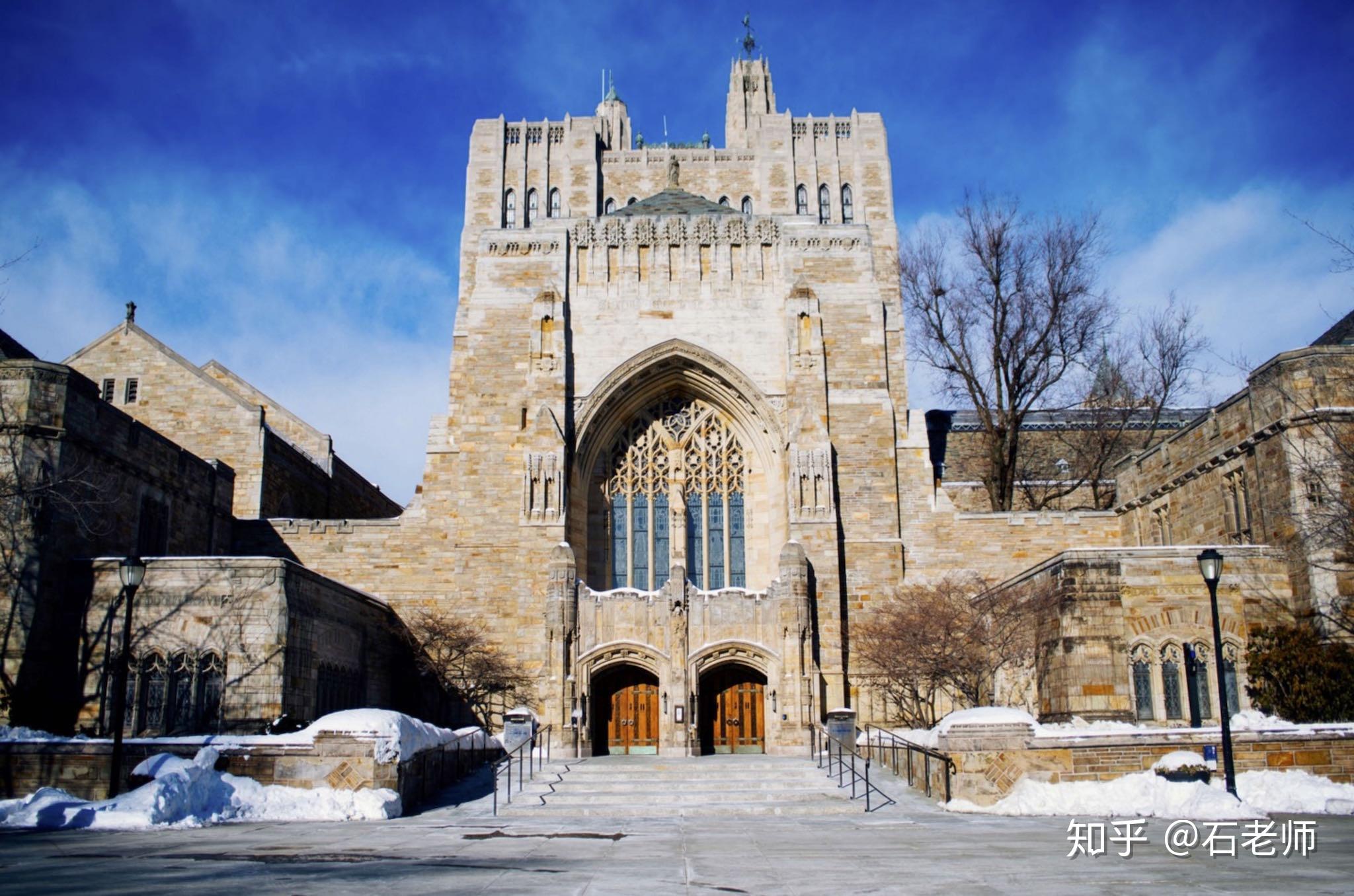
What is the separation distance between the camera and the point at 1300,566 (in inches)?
789

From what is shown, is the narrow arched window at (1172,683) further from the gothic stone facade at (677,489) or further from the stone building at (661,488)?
the gothic stone facade at (677,489)

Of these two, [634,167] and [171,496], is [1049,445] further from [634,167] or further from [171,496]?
[171,496]

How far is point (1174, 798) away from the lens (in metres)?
13.6

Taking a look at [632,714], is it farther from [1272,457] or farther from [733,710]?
[1272,457]

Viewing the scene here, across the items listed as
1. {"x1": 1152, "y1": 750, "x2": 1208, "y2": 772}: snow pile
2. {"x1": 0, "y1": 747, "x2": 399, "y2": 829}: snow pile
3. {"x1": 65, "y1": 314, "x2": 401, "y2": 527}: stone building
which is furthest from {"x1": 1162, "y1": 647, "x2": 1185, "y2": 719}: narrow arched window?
{"x1": 65, "y1": 314, "x2": 401, "y2": 527}: stone building

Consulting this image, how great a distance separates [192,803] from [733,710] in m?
13.9

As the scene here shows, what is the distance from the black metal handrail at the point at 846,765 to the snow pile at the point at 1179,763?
3662 mm

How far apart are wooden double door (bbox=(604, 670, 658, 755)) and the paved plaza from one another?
11.1 metres

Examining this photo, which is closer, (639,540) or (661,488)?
(639,540)

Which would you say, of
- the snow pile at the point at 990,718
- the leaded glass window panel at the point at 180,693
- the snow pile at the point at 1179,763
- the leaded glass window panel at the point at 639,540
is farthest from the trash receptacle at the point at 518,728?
the snow pile at the point at 1179,763

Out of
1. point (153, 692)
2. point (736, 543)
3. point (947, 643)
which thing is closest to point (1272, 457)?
point (947, 643)

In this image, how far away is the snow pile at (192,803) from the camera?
42.3 feet

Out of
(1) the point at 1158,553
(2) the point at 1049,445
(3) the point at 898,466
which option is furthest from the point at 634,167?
(1) the point at 1158,553

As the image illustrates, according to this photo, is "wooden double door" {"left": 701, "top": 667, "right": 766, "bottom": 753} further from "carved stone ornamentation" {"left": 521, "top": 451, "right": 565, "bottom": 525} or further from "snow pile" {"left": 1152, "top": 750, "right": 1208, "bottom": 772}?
"snow pile" {"left": 1152, "top": 750, "right": 1208, "bottom": 772}
